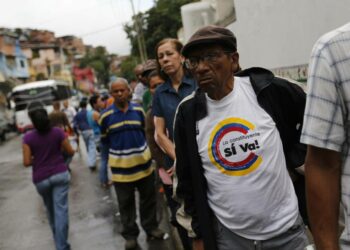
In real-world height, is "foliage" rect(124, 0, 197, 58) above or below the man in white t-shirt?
above

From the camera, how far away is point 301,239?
2283 mm

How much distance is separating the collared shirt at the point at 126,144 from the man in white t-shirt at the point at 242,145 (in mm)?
2774

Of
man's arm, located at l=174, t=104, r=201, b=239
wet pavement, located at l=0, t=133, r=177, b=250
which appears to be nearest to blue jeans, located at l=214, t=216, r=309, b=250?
man's arm, located at l=174, t=104, r=201, b=239

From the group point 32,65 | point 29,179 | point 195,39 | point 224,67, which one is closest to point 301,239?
point 224,67

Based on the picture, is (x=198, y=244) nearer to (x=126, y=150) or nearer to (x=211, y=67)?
(x=211, y=67)

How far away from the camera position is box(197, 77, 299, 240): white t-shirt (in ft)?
7.10

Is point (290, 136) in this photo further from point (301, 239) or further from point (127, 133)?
point (127, 133)

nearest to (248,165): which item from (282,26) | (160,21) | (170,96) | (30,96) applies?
(170,96)

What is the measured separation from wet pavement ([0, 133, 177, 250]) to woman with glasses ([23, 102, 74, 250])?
667mm

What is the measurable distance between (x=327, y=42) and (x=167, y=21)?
118ft

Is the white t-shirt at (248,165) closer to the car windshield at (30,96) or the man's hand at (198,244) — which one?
the man's hand at (198,244)

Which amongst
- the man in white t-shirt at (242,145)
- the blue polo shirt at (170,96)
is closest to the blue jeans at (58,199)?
the blue polo shirt at (170,96)

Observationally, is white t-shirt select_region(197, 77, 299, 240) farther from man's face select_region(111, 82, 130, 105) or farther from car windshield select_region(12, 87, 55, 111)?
car windshield select_region(12, 87, 55, 111)

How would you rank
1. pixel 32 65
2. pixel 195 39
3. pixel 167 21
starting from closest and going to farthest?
pixel 195 39, pixel 167 21, pixel 32 65
